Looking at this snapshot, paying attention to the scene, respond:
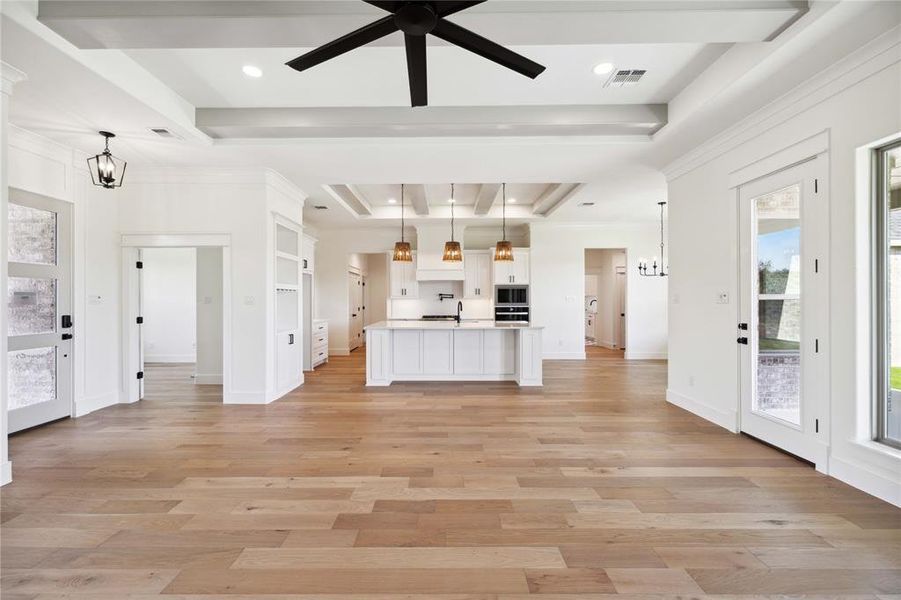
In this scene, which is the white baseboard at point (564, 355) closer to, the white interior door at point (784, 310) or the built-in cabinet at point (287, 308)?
the white interior door at point (784, 310)

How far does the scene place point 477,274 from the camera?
8906mm

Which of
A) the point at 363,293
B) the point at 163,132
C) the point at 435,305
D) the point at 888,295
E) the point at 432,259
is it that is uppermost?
the point at 163,132

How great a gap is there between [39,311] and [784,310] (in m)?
6.87

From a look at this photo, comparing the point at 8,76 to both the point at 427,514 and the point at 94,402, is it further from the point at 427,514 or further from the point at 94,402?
the point at 427,514

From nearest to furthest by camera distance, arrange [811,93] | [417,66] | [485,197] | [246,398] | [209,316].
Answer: [417,66]
[811,93]
[246,398]
[209,316]
[485,197]

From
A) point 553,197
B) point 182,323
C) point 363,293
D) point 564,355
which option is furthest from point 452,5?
point 363,293

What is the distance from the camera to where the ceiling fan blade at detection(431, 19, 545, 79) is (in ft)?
6.72

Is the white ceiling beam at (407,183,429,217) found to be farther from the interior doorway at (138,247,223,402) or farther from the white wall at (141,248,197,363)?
the white wall at (141,248,197,363)

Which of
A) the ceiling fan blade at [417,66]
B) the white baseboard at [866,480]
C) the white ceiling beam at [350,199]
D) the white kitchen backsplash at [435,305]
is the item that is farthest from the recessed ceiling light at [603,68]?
the white kitchen backsplash at [435,305]

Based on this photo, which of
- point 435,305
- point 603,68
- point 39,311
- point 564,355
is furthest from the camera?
point 435,305

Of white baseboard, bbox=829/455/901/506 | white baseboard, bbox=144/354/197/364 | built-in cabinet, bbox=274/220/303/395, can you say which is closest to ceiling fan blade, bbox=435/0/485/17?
white baseboard, bbox=829/455/901/506

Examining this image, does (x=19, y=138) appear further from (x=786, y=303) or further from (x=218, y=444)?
(x=786, y=303)

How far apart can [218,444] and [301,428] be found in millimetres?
703

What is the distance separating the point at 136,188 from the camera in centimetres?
493
